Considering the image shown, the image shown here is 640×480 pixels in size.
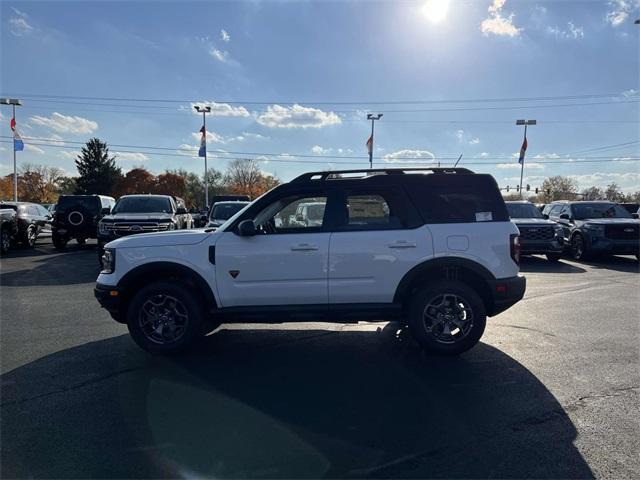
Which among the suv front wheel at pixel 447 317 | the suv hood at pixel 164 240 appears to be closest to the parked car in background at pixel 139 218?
the suv hood at pixel 164 240

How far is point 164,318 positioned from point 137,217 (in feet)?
25.8

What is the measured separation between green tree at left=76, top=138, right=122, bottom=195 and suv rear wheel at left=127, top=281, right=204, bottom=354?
7182 centimetres

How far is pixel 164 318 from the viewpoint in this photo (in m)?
5.03

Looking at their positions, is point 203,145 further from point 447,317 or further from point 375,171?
Result: point 447,317

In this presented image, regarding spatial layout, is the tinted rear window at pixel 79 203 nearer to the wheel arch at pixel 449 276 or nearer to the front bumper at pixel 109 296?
the front bumper at pixel 109 296

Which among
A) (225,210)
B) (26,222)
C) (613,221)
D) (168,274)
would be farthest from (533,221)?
(26,222)

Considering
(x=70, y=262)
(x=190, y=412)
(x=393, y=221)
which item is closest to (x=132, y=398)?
(x=190, y=412)

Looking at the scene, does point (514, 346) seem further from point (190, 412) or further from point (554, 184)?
point (554, 184)

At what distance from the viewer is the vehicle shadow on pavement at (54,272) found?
33.3ft

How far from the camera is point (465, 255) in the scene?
4891 millimetres

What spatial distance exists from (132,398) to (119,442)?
763 mm

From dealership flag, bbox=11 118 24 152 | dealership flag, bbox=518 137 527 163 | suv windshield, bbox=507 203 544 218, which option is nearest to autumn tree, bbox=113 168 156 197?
dealership flag, bbox=11 118 24 152

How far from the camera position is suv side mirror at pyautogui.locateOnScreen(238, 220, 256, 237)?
15.7ft

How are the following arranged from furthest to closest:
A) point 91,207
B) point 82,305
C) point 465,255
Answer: point 91,207
point 82,305
point 465,255
